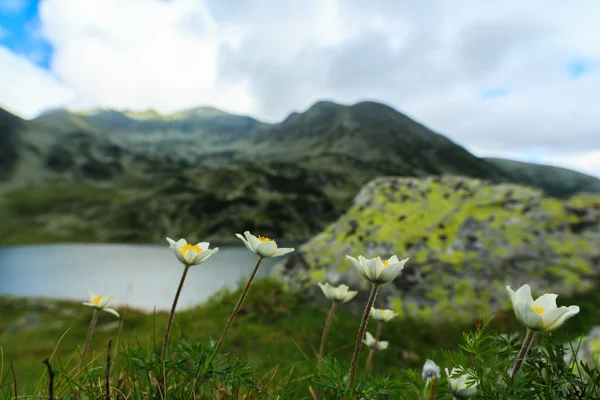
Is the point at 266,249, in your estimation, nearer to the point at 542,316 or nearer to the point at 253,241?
the point at 253,241

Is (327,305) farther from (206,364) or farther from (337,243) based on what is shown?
(206,364)

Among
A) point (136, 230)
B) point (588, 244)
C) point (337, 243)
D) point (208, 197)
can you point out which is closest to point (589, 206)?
point (588, 244)

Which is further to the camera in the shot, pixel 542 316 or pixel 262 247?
pixel 262 247

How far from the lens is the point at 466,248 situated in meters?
11.8

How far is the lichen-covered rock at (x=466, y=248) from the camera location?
10.7m

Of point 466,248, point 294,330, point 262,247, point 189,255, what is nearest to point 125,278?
point 294,330

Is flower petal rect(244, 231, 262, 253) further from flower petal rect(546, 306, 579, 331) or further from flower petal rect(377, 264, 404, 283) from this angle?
flower petal rect(546, 306, 579, 331)

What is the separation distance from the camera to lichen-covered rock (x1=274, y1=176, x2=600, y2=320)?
35.0ft

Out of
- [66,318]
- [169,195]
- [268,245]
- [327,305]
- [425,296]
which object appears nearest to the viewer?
[268,245]

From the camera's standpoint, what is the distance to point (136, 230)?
489 feet

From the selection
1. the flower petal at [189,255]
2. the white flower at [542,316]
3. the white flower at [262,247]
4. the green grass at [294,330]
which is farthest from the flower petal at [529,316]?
the green grass at [294,330]

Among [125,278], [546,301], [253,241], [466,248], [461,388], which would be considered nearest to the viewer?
[461,388]

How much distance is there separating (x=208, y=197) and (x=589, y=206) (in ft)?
480

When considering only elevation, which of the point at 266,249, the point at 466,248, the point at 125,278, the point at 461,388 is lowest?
the point at 125,278
